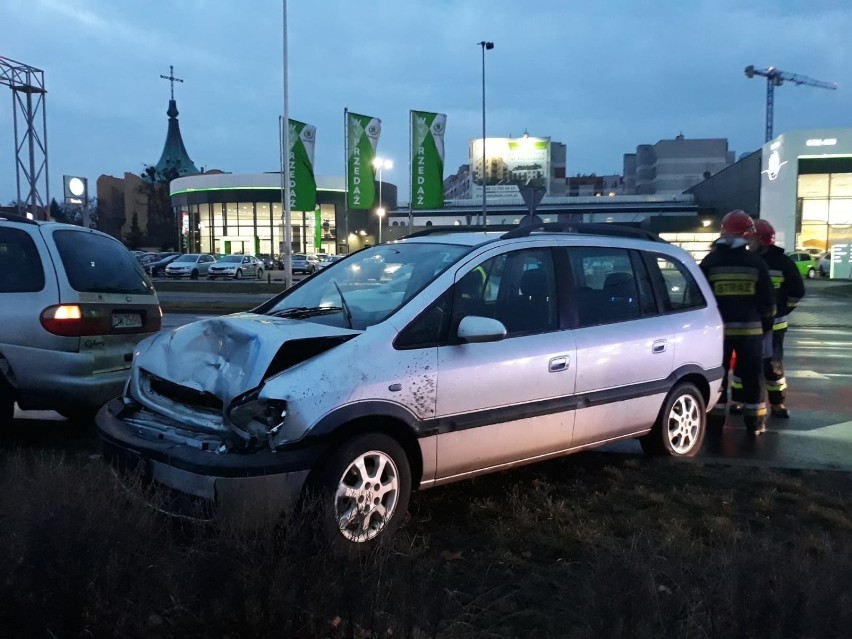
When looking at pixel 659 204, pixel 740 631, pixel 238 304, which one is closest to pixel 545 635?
pixel 740 631

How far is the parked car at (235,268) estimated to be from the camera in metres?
42.2

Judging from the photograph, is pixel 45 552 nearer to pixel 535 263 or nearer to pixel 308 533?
pixel 308 533

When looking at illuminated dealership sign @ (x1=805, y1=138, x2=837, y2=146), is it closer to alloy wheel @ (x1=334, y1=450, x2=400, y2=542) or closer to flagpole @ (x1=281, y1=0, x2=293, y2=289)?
flagpole @ (x1=281, y1=0, x2=293, y2=289)

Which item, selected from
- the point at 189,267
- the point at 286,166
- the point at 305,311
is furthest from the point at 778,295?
the point at 189,267

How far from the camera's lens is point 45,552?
251cm

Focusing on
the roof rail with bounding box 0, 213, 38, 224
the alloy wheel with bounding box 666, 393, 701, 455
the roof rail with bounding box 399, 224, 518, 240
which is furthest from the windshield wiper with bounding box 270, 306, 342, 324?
the alloy wheel with bounding box 666, 393, 701, 455

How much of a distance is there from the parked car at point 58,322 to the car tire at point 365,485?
294 centimetres

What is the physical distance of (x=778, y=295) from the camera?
7.15m

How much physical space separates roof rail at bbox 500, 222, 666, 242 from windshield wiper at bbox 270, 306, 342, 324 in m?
1.21

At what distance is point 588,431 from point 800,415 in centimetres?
379

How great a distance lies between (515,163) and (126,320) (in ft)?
230

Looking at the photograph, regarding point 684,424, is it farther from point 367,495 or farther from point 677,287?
point 367,495

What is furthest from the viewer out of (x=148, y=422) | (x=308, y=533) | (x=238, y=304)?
(x=238, y=304)

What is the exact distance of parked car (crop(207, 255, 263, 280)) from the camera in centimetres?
4216
